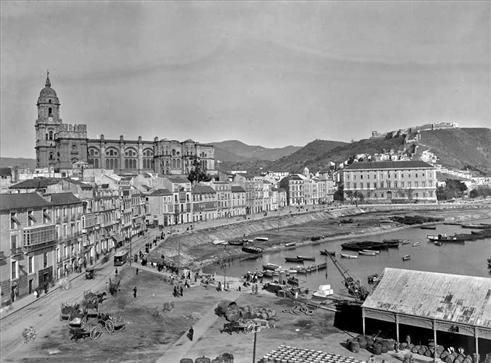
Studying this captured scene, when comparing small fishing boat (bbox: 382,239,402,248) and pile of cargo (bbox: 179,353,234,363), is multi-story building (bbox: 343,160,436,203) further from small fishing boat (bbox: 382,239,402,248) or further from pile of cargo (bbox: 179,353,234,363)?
pile of cargo (bbox: 179,353,234,363)

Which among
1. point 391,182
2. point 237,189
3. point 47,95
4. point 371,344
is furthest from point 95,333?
point 391,182

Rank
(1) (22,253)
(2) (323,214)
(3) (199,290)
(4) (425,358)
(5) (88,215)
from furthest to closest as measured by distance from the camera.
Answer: (2) (323,214)
(5) (88,215)
(3) (199,290)
(1) (22,253)
(4) (425,358)

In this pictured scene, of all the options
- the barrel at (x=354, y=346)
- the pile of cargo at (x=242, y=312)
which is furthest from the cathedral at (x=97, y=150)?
the barrel at (x=354, y=346)

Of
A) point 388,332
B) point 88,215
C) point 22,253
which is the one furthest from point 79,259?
point 388,332

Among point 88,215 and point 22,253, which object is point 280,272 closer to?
point 88,215

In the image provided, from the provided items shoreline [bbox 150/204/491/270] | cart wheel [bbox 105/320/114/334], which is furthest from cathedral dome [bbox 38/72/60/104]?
cart wheel [bbox 105/320/114/334]

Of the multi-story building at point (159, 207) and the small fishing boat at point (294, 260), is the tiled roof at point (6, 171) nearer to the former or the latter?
the multi-story building at point (159, 207)
